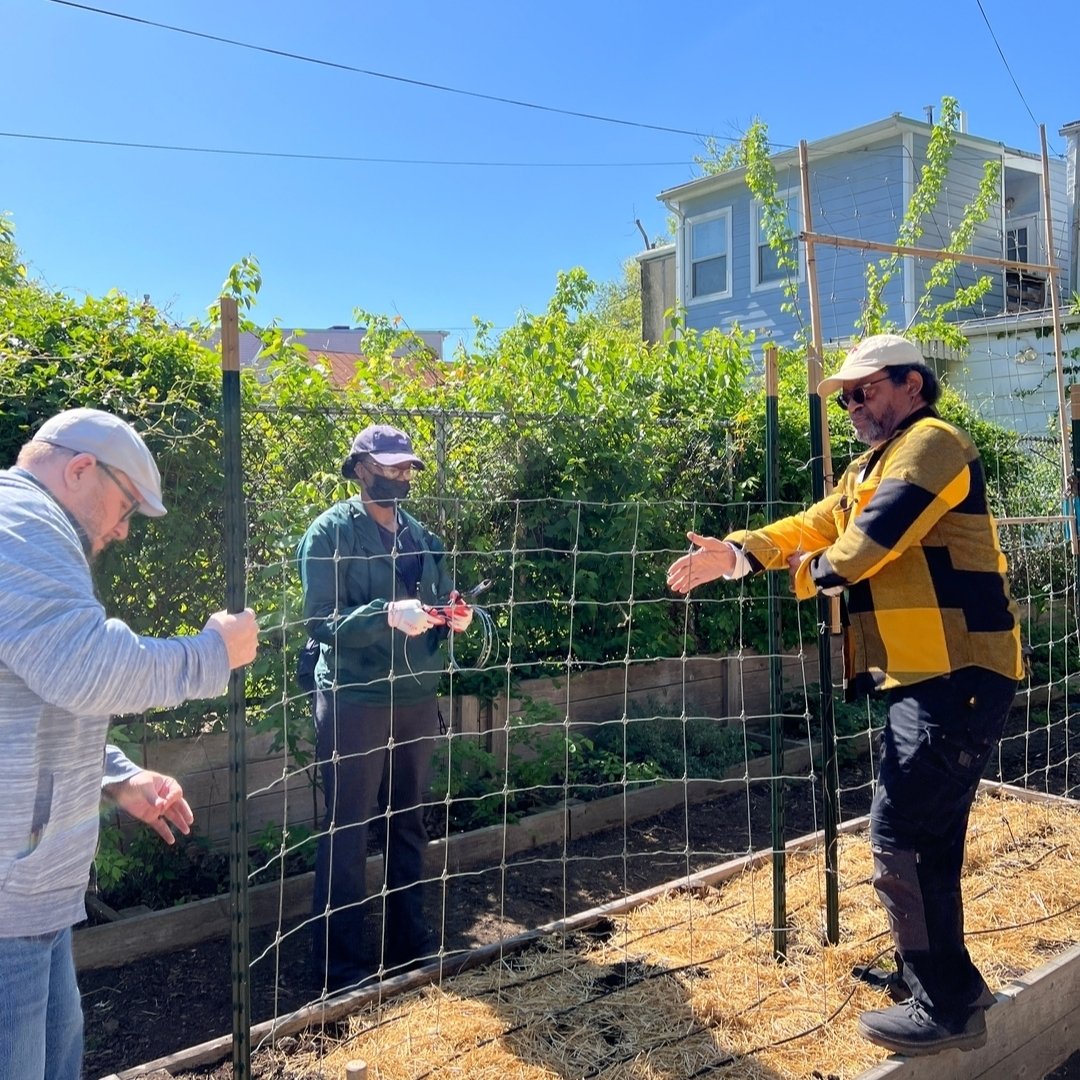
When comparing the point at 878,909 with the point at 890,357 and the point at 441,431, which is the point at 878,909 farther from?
the point at 441,431

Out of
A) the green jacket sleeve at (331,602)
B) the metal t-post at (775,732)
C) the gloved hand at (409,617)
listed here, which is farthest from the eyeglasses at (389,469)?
the metal t-post at (775,732)

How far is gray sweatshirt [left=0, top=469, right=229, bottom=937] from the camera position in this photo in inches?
68.7

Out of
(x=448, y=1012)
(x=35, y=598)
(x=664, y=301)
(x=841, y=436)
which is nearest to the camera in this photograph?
(x=35, y=598)

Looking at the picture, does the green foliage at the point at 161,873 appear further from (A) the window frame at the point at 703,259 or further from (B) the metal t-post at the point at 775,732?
(A) the window frame at the point at 703,259

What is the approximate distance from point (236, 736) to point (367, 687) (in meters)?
1.06

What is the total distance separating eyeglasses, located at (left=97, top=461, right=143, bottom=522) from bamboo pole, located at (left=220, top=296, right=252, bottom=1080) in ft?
1.45

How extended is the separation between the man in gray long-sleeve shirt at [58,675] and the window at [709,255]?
15.5 metres

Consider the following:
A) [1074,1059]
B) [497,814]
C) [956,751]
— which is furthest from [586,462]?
[1074,1059]

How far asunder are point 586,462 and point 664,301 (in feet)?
54.3

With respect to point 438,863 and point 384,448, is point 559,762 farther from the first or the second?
point 384,448

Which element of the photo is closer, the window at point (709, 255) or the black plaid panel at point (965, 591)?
the black plaid panel at point (965, 591)

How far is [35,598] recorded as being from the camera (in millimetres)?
1743

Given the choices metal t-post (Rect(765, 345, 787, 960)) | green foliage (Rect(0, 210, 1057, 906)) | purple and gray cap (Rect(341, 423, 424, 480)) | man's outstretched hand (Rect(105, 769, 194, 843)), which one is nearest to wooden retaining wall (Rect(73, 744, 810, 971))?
green foliage (Rect(0, 210, 1057, 906))

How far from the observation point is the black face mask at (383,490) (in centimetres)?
364
